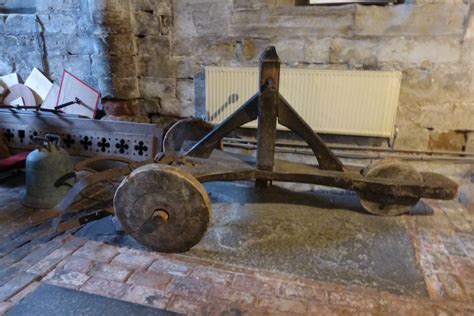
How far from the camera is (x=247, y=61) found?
356 cm

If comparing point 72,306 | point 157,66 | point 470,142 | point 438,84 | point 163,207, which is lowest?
point 72,306

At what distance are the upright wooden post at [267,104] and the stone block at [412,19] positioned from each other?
141 centimetres

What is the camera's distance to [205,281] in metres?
1.95

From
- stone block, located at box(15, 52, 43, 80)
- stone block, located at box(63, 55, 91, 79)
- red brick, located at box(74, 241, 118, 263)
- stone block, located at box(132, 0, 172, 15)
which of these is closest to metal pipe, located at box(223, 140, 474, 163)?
stone block, located at box(132, 0, 172, 15)

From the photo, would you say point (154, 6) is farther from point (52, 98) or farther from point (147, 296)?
point (147, 296)

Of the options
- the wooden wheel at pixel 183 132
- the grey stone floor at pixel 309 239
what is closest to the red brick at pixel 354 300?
the grey stone floor at pixel 309 239

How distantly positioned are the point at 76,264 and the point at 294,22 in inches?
109

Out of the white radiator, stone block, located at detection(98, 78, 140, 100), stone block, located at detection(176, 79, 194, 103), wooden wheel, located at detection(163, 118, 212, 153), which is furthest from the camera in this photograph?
stone block, located at detection(176, 79, 194, 103)

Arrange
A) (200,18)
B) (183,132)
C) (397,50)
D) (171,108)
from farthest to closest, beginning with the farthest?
(171,108) < (200,18) < (397,50) < (183,132)

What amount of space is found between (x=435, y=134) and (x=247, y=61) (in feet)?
6.45

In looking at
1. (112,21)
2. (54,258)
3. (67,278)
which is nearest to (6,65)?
(112,21)

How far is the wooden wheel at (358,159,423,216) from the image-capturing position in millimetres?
→ 2537

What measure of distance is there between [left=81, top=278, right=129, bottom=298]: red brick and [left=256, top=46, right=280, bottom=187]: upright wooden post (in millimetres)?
1186

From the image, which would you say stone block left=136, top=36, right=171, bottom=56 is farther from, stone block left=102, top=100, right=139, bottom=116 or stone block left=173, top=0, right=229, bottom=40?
stone block left=102, top=100, right=139, bottom=116
